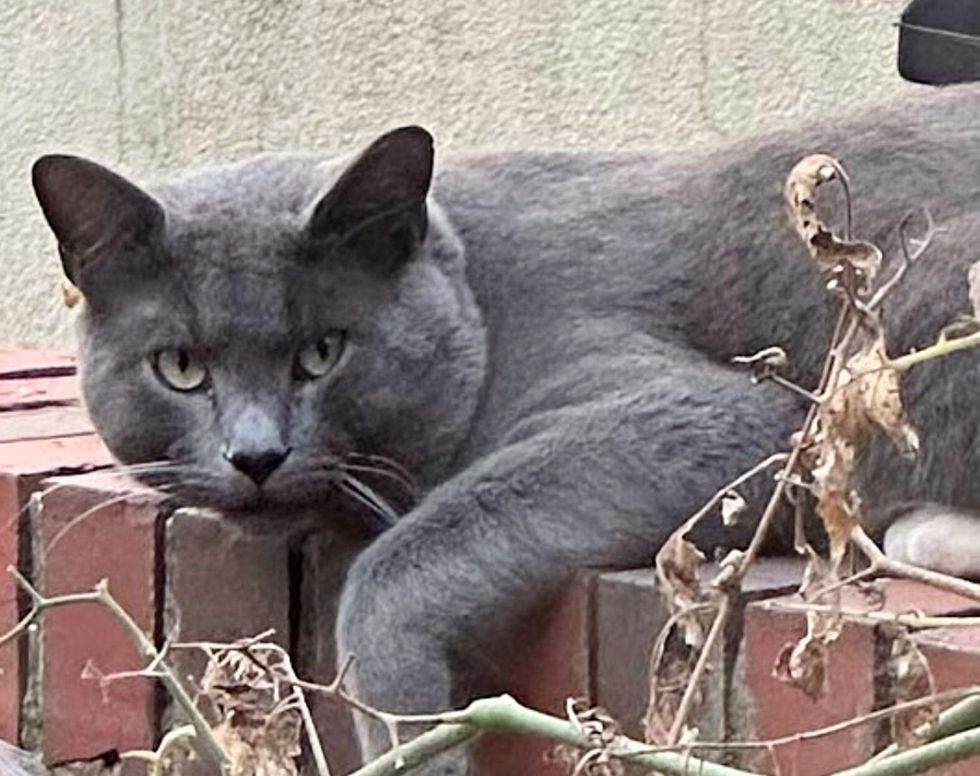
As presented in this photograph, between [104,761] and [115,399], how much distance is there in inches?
11.2

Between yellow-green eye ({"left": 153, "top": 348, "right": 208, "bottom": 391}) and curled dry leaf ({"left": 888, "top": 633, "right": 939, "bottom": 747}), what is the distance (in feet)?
2.88

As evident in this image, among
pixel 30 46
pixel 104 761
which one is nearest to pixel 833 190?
pixel 104 761

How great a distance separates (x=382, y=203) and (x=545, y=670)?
434 millimetres

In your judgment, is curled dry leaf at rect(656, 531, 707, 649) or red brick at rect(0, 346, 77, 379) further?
red brick at rect(0, 346, 77, 379)

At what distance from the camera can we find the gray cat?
1.77 metres

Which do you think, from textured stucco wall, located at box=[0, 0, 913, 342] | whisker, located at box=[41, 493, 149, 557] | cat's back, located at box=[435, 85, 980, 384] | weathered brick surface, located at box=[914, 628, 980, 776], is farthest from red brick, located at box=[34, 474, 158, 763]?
textured stucco wall, located at box=[0, 0, 913, 342]

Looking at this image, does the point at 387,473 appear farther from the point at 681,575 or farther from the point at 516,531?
the point at 681,575

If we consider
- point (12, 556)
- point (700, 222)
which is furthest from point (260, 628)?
point (700, 222)

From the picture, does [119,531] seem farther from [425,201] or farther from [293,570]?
[425,201]

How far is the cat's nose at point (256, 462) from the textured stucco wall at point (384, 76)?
4.36ft

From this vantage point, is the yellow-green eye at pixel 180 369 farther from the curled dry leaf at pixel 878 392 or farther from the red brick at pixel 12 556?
the curled dry leaf at pixel 878 392

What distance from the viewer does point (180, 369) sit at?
193cm

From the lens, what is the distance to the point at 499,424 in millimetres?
1950

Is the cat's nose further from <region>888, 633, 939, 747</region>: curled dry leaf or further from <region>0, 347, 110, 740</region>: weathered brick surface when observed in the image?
<region>888, 633, 939, 747</region>: curled dry leaf
